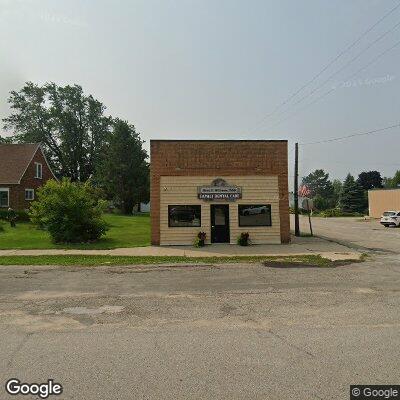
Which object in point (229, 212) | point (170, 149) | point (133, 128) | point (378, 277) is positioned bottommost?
point (378, 277)

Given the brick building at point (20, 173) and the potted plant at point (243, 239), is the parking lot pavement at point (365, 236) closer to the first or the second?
the potted plant at point (243, 239)

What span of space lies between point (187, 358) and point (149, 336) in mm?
1141

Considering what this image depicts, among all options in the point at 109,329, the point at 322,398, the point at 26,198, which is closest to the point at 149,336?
the point at 109,329

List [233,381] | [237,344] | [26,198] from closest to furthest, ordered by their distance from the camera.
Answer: [233,381], [237,344], [26,198]

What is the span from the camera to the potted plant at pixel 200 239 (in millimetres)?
19781

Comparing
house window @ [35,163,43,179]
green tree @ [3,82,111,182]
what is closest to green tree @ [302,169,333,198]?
green tree @ [3,82,111,182]

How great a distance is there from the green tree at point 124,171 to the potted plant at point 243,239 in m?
32.2

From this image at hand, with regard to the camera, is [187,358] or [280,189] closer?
[187,358]

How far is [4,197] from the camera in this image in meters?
36.2

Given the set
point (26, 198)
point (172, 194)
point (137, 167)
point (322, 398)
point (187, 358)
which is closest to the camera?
point (322, 398)

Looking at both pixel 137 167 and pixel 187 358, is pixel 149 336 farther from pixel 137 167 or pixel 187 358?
pixel 137 167

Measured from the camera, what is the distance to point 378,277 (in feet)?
38.0

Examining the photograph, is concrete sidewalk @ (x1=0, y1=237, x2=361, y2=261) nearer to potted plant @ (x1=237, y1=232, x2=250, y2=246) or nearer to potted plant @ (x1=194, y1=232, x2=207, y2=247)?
potted plant @ (x1=194, y1=232, x2=207, y2=247)

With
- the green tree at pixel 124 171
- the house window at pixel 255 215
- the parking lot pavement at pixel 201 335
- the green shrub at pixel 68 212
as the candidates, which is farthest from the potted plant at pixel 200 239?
the green tree at pixel 124 171
